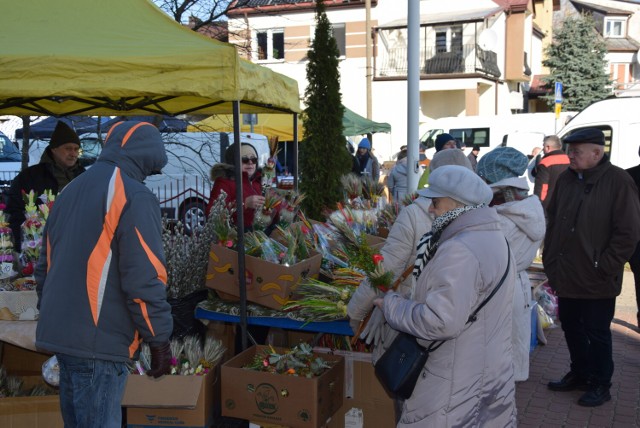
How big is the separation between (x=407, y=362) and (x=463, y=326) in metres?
0.31

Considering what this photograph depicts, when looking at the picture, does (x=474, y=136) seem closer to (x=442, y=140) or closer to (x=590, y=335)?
(x=442, y=140)

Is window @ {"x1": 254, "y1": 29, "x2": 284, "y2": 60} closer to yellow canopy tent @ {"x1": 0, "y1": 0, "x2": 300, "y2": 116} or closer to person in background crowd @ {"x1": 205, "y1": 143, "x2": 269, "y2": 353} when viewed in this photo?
person in background crowd @ {"x1": 205, "y1": 143, "x2": 269, "y2": 353}

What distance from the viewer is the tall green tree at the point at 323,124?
5871mm

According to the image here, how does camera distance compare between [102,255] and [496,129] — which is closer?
[102,255]

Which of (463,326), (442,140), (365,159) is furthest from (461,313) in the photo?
(365,159)

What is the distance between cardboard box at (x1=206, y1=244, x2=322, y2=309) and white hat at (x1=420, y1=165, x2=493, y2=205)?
57.0 inches

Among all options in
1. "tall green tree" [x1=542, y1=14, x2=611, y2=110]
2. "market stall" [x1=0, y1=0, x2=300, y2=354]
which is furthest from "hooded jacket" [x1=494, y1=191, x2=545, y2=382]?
"tall green tree" [x1=542, y1=14, x2=611, y2=110]

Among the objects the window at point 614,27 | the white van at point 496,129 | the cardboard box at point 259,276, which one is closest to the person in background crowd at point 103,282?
the cardboard box at point 259,276

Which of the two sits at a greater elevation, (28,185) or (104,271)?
(28,185)

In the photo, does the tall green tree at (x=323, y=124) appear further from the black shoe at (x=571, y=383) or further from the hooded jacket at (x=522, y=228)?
the black shoe at (x=571, y=383)

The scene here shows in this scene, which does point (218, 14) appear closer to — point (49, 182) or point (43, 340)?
point (49, 182)

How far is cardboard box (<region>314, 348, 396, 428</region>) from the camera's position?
12.7 ft

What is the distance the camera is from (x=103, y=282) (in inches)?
100.0

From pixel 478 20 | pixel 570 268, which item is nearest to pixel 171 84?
pixel 570 268
